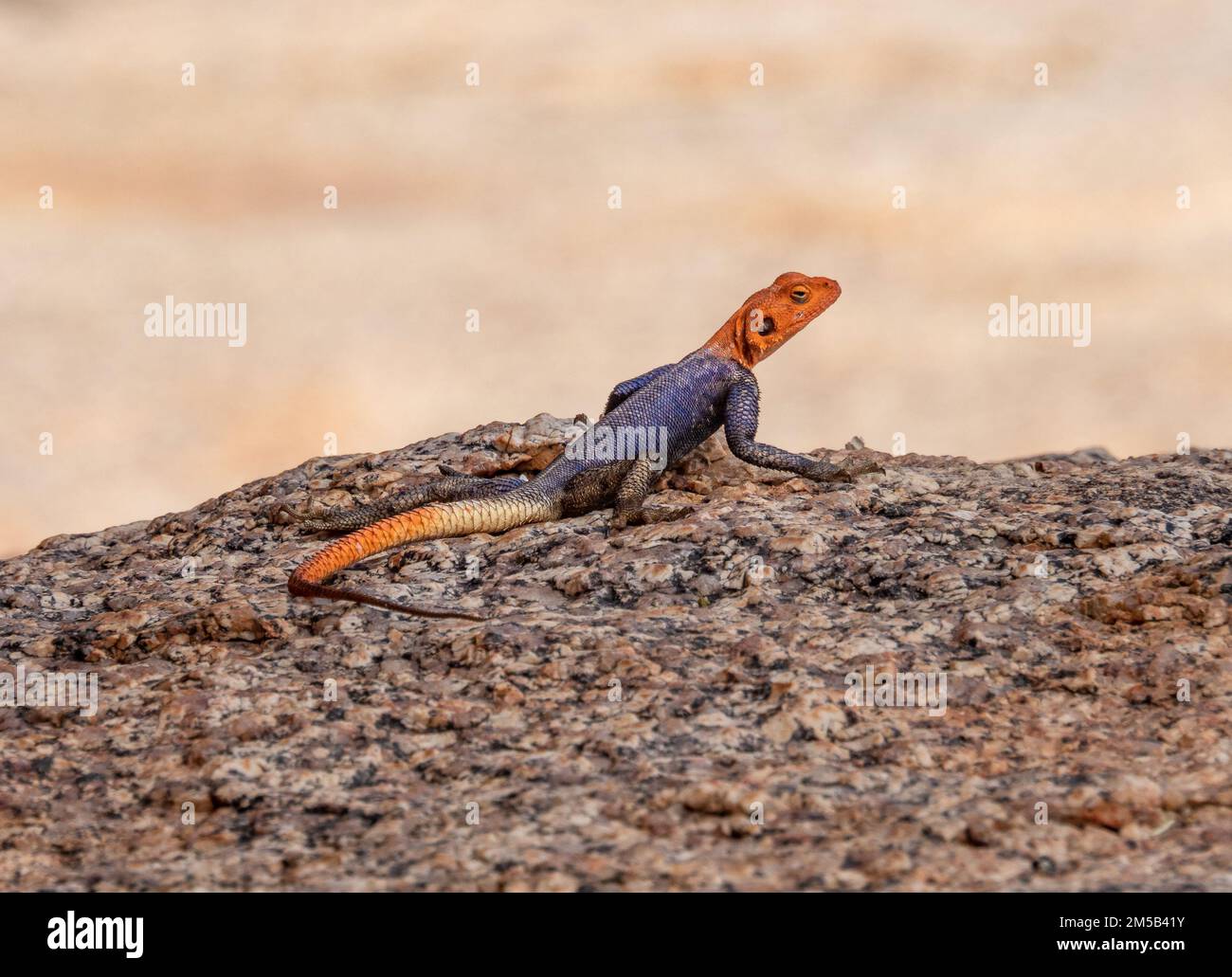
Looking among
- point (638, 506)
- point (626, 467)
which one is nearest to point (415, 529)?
point (638, 506)

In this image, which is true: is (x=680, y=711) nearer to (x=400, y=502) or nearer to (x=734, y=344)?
(x=400, y=502)

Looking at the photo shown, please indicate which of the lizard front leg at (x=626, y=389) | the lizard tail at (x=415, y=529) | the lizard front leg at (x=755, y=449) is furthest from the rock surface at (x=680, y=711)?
the lizard front leg at (x=626, y=389)

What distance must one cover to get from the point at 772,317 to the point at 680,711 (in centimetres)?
398

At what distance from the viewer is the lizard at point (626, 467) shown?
218 inches

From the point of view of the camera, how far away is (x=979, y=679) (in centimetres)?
393

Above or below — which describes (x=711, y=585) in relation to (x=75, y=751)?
above

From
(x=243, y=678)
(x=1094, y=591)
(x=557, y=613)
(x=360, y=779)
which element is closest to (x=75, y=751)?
(x=243, y=678)

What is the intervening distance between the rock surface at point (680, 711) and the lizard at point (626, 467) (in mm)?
143

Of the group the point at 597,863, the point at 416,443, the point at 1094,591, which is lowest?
the point at 597,863

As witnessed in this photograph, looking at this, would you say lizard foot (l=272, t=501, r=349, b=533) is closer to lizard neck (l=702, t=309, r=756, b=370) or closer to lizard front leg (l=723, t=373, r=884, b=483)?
lizard front leg (l=723, t=373, r=884, b=483)

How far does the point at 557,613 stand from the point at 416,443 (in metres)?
2.84

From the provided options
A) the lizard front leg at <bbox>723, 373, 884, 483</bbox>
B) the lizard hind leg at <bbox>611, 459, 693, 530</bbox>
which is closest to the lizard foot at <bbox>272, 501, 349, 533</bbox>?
the lizard hind leg at <bbox>611, 459, 693, 530</bbox>

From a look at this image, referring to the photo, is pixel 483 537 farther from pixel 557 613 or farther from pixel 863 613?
pixel 863 613

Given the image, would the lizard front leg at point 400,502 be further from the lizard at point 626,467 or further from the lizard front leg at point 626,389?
the lizard front leg at point 626,389
